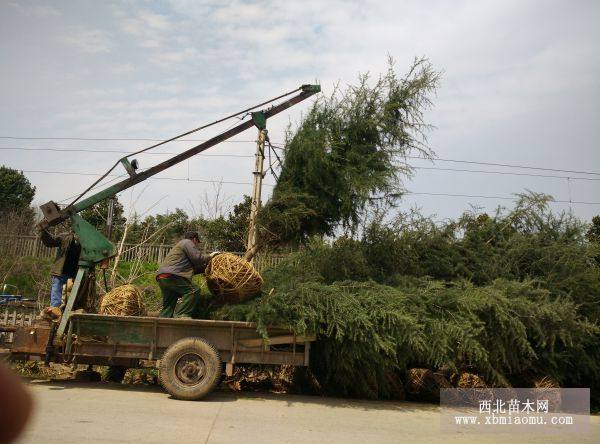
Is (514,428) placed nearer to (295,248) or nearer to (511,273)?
(511,273)

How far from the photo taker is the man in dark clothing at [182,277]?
7.98 meters

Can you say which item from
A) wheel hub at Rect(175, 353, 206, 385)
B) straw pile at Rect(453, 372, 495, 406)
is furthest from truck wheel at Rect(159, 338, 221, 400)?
straw pile at Rect(453, 372, 495, 406)

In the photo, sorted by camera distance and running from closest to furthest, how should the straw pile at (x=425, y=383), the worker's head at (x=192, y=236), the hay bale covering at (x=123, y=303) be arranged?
the hay bale covering at (x=123, y=303)
the worker's head at (x=192, y=236)
the straw pile at (x=425, y=383)

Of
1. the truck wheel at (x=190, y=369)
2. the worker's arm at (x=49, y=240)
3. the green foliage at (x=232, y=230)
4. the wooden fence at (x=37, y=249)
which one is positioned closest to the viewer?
the truck wheel at (x=190, y=369)

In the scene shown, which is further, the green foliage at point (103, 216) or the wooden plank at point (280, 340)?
the green foliage at point (103, 216)

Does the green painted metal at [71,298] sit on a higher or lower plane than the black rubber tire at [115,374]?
higher

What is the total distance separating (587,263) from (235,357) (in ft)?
22.4

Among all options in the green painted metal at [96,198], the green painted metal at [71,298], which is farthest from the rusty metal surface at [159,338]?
the green painted metal at [96,198]

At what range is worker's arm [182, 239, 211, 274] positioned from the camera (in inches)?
315

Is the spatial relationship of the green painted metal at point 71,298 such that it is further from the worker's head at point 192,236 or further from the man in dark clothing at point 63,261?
the worker's head at point 192,236

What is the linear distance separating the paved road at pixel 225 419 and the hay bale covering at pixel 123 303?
114 cm

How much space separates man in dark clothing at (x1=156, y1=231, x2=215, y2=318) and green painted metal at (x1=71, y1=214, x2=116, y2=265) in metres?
0.87

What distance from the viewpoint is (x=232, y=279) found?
24.9 feet

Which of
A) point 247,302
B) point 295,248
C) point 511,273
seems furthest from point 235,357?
point 511,273
